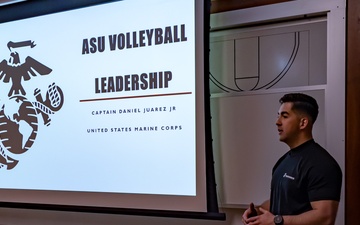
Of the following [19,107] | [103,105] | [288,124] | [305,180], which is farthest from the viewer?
[19,107]

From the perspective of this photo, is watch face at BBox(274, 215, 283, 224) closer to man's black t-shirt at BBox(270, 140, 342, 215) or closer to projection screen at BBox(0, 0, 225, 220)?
man's black t-shirt at BBox(270, 140, 342, 215)

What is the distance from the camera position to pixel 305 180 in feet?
4.78

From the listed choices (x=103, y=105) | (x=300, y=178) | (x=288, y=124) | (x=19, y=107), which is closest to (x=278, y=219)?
(x=300, y=178)

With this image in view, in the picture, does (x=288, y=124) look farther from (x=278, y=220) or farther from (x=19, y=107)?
(x=19, y=107)

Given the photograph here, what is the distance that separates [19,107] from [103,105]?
0.59 m

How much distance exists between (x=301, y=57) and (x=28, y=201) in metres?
1.63

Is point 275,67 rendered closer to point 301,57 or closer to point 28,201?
point 301,57

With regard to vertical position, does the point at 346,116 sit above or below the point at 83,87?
below

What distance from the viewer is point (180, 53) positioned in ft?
5.84

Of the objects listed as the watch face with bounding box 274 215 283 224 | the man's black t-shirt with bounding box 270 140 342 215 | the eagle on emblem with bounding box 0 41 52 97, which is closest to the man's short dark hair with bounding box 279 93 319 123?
the man's black t-shirt with bounding box 270 140 342 215

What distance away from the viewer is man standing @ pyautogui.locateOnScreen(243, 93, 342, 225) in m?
1.42

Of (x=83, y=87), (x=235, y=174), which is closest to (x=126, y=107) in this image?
(x=83, y=87)

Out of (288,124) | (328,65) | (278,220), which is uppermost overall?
(328,65)

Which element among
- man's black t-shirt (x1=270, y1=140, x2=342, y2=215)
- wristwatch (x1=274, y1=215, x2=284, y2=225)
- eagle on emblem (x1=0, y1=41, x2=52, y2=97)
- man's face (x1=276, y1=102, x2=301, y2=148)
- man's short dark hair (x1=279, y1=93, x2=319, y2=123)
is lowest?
wristwatch (x1=274, y1=215, x2=284, y2=225)
